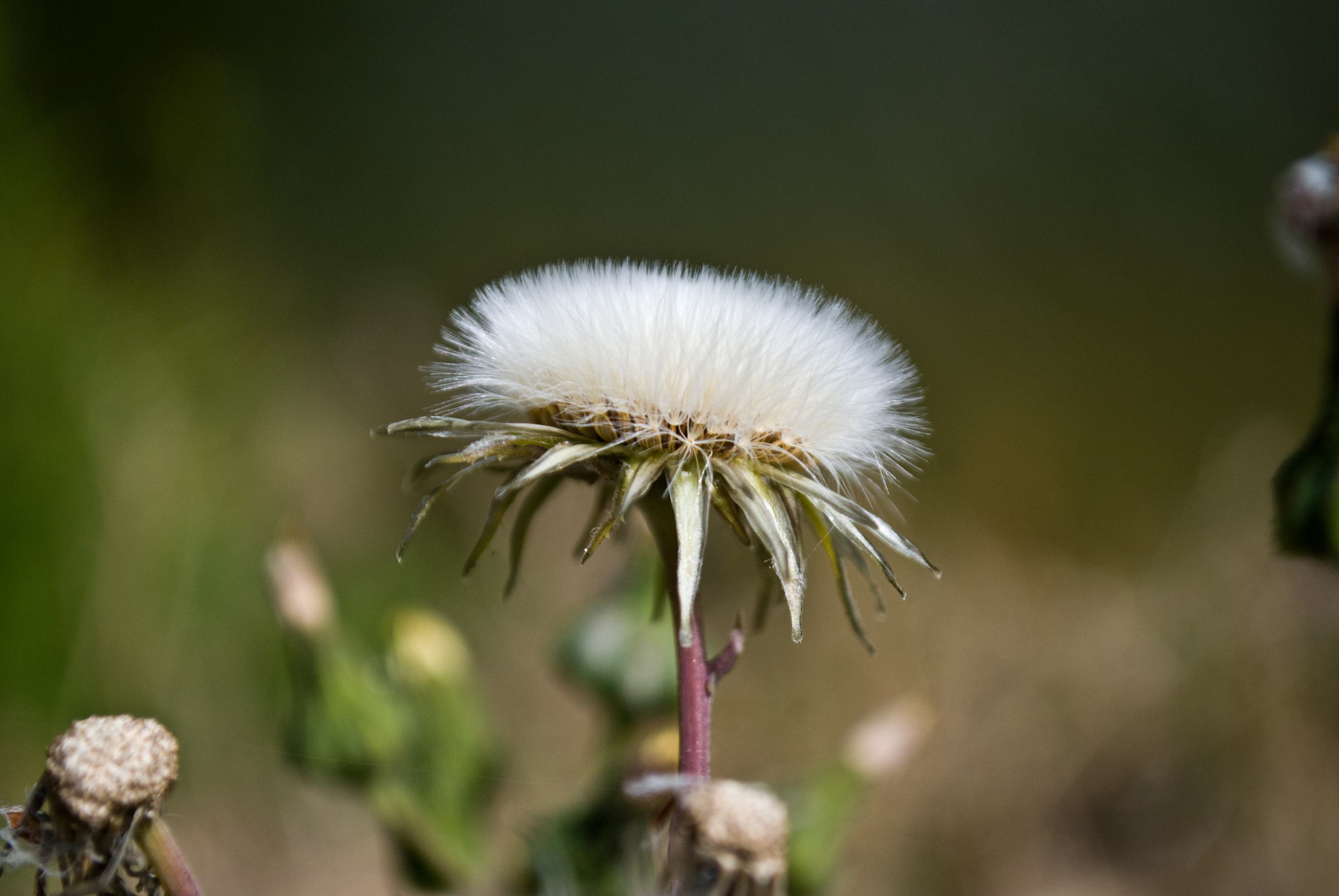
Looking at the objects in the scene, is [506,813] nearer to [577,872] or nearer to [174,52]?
[577,872]

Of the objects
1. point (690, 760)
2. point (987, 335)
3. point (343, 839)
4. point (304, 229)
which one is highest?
point (987, 335)

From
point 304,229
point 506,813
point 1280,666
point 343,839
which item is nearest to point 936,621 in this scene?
point 1280,666

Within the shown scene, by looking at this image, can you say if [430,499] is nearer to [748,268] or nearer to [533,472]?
[533,472]

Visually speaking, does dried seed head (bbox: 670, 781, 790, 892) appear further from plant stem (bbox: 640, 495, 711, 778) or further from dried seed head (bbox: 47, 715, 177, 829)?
dried seed head (bbox: 47, 715, 177, 829)

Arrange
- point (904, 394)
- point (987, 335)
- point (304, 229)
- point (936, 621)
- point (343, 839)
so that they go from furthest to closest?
point (304, 229) < point (987, 335) < point (936, 621) < point (343, 839) < point (904, 394)

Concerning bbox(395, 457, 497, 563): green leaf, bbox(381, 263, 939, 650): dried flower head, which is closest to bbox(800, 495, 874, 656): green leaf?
bbox(381, 263, 939, 650): dried flower head

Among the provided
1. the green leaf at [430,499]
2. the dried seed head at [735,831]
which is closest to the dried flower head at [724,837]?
the dried seed head at [735,831]

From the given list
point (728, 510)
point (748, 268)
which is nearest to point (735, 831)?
point (728, 510)
